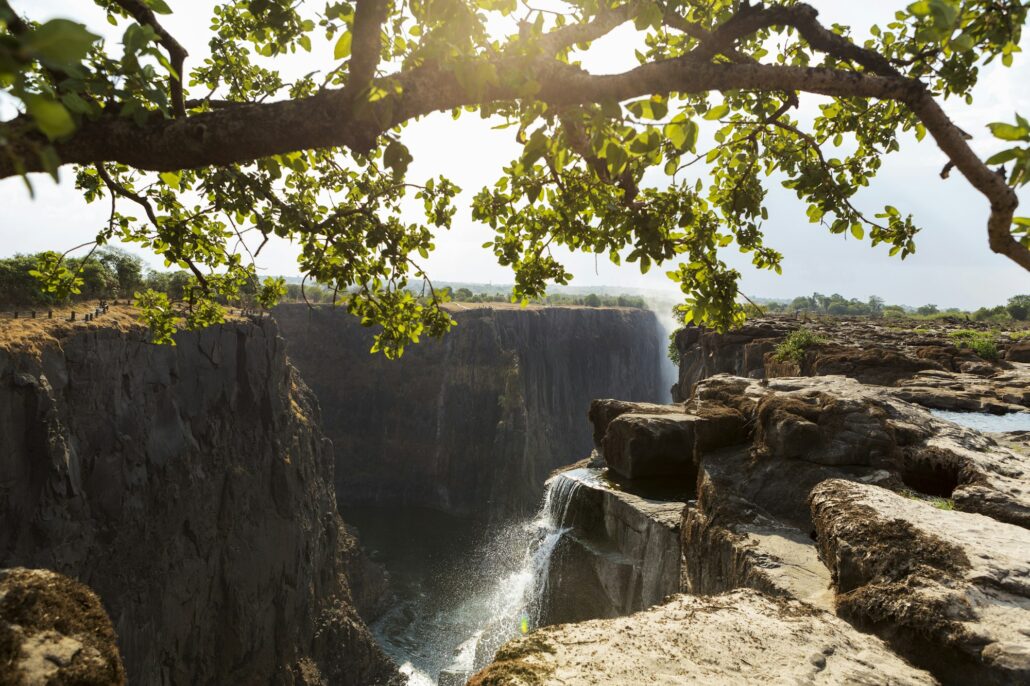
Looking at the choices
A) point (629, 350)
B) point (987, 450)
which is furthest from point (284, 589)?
point (629, 350)

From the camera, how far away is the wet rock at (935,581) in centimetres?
320

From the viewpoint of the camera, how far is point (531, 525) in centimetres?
1770

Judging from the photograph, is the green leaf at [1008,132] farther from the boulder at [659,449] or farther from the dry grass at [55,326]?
the dry grass at [55,326]

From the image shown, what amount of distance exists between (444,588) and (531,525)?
3207 centimetres

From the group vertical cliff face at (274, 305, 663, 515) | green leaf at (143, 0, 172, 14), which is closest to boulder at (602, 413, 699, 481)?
green leaf at (143, 0, 172, 14)

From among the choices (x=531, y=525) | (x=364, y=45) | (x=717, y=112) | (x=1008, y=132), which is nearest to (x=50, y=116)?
(x=364, y=45)

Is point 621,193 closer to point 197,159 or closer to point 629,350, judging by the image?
point 197,159

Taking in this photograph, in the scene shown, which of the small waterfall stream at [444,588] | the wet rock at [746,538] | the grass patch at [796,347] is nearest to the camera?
the wet rock at [746,538]

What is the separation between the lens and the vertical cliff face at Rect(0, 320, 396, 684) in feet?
70.2

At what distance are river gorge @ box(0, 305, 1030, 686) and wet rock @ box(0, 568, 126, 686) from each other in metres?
0.01

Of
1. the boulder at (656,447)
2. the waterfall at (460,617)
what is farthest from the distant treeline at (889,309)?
the waterfall at (460,617)

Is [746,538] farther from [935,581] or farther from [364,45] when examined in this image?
[364,45]

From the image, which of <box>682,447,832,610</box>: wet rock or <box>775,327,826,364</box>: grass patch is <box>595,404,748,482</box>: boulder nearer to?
<box>682,447,832,610</box>: wet rock

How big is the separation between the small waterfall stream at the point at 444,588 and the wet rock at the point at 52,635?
490 inches
